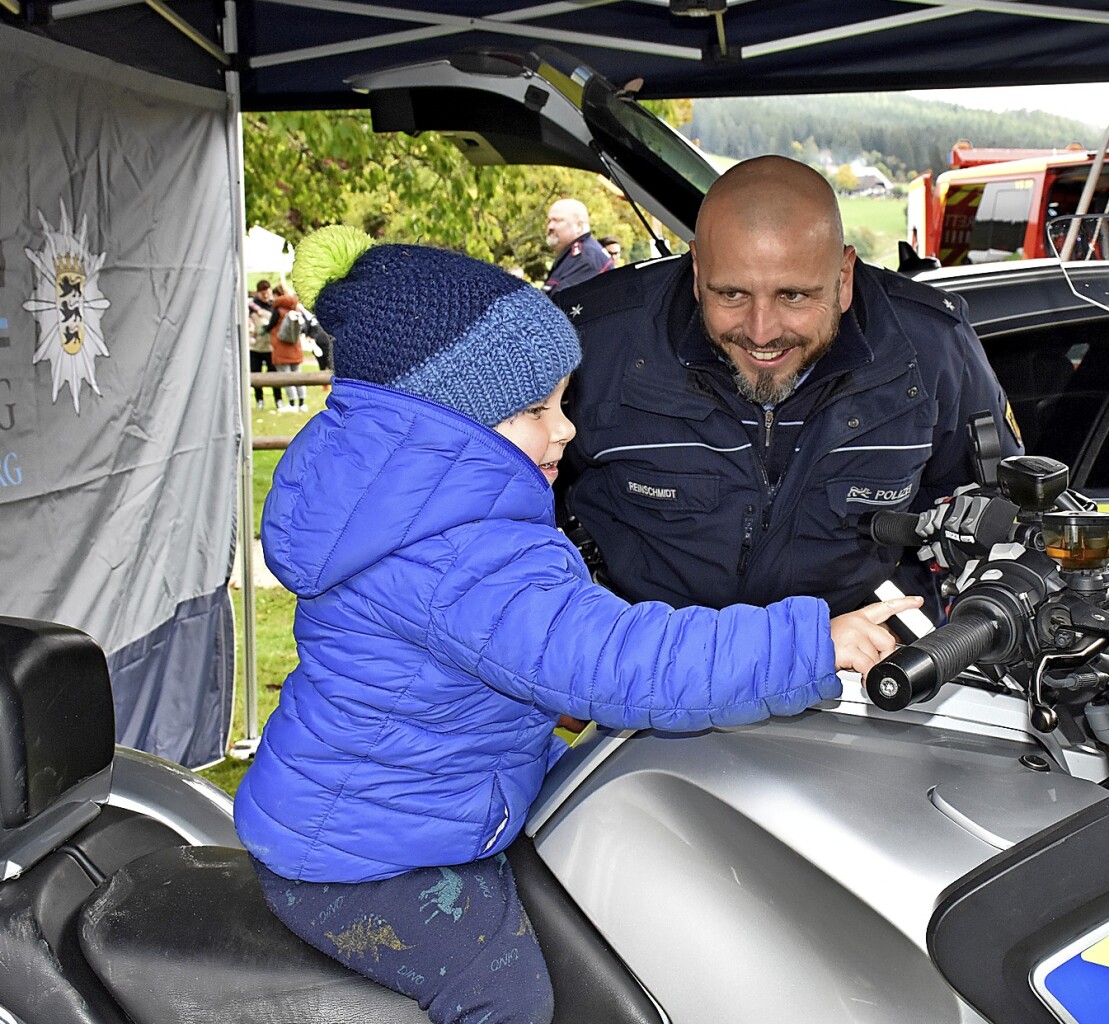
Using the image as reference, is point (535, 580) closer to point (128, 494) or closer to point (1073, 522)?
point (1073, 522)

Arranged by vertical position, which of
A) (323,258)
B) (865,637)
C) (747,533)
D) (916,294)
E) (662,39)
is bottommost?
(747,533)

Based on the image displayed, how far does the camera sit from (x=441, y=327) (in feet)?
5.04

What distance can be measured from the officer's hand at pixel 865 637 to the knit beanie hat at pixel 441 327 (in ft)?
1.63

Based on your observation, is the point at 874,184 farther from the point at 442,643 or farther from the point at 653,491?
the point at 442,643

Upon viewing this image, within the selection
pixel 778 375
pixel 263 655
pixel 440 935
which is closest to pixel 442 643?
pixel 440 935

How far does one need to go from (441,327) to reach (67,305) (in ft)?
→ 8.35

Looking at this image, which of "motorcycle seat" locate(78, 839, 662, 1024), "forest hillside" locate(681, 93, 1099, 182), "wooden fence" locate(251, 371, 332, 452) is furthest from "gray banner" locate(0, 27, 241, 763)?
"forest hillside" locate(681, 93, 1099, 182)

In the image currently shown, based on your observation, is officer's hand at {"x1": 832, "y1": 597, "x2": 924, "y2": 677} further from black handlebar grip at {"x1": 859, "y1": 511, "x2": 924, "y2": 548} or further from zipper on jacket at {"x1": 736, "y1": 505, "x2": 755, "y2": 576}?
zipper on jacket at {"x1": 736, "y1": 505, "x2": 755, "y2": 576}

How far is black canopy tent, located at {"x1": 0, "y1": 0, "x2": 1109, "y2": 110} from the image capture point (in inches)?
151

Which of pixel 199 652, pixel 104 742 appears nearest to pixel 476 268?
pixel 104 742

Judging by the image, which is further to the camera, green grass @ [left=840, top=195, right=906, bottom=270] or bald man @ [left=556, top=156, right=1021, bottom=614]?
green grass @ [left=840, top=195, right=906, bottom=270]

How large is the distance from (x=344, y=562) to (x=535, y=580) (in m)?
0.23

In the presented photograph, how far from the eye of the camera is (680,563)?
247 centimetres

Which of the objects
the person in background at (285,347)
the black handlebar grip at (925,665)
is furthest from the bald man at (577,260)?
the person in background at (285,347)
